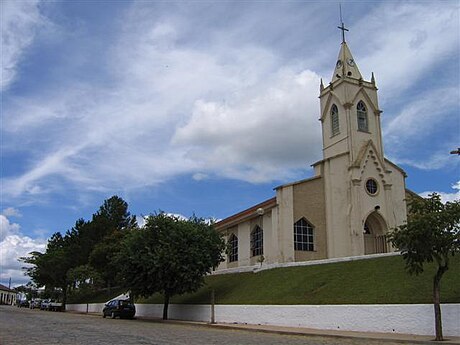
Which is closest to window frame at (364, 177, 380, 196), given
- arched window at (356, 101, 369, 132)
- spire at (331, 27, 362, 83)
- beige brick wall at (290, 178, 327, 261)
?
beige brick wall at (290, 178, 327, 261)

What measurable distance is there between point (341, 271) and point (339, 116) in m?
20.6

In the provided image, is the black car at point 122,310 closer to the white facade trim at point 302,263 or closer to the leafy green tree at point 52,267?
the white facade trim at point 302,263

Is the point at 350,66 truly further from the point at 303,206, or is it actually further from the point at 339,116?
the point at 303,206

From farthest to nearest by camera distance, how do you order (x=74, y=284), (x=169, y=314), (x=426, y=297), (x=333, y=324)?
(x=74, y=284) < (x=169, y=314) < (x=333, y=324) < (x=426, y=297)

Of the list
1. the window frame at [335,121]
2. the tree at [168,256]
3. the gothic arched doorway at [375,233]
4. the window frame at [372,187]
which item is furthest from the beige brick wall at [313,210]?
the tree at [168,256]

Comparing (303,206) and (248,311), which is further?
(303,206)

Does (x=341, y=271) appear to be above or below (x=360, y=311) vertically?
above

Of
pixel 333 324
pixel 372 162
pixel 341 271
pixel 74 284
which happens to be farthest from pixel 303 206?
pixel 74 284

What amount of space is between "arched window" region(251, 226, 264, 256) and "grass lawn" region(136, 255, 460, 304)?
19.7ft

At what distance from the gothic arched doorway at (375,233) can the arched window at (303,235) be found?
531cm

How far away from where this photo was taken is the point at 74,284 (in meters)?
59.9

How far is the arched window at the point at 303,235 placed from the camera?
3919cm

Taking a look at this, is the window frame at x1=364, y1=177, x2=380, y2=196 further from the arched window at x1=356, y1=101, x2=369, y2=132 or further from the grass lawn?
the grass lawn

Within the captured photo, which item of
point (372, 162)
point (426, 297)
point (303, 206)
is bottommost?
point (426, 297)
